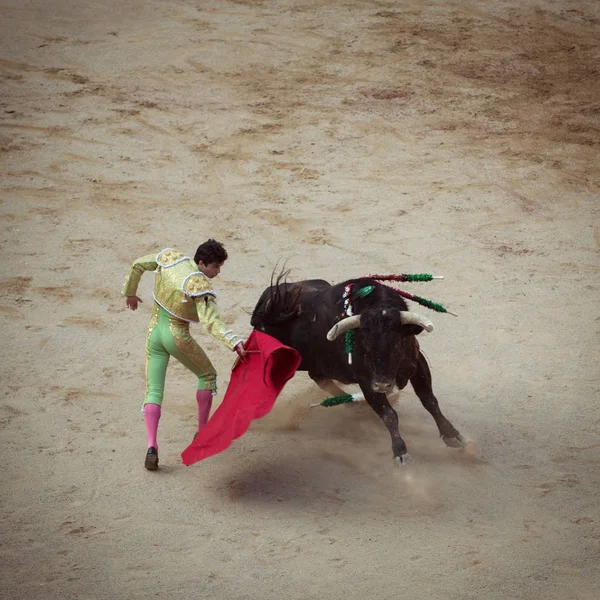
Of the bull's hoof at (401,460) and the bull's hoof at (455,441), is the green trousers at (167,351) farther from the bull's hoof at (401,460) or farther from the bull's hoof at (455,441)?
the bull's hoof at (455,441)

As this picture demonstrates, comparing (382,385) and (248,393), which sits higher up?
(382,385)

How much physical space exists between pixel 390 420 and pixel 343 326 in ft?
1.90

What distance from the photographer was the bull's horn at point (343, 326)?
16.5 feet

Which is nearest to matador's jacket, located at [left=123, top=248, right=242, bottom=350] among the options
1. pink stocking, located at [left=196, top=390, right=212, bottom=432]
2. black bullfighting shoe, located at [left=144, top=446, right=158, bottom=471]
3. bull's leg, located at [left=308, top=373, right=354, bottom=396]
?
pink stocking, located at [left=196, top=390, right=212, bottom=432]

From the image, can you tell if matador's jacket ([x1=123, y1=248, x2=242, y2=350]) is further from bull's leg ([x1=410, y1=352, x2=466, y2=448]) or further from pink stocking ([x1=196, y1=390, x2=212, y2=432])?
bull's leg ([x1=410, y1=352, x2=466, y2=448])

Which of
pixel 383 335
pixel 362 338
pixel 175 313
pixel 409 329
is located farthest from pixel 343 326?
pixel 175 313

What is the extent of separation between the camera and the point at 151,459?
5.25 meters

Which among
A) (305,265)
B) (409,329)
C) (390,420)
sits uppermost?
(409,329)

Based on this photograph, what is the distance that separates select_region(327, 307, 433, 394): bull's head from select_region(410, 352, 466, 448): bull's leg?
0.31 metres

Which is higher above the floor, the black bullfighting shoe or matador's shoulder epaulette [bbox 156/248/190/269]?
matador's shoulder epaulette [bbox 156/248/190/269]

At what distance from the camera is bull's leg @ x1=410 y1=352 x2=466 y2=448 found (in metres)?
5.36

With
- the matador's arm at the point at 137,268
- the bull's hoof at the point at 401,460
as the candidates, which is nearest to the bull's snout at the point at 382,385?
the bull's hoof at the point at 401,460

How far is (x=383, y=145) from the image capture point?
9.35 meters

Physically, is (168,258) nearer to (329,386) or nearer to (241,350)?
(241,350)
